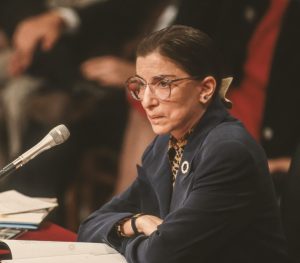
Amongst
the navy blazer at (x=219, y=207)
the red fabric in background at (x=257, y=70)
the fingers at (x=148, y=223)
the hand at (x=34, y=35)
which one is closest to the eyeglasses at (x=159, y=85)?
the navy blazer at (x=219, y=207)

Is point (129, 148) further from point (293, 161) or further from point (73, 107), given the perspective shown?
point (293, 161)

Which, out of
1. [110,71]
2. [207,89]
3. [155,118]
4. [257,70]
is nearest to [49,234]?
[155,118]

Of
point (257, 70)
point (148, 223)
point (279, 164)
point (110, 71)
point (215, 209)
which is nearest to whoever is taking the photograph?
point (215, 209)

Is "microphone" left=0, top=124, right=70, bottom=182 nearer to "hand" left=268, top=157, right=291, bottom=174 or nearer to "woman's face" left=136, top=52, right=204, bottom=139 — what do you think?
"woman's face" left=136, top=52, right=204, bottom=139

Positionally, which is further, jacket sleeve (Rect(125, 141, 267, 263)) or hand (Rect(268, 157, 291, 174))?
hand (Rect(268, 157, 291, 174))

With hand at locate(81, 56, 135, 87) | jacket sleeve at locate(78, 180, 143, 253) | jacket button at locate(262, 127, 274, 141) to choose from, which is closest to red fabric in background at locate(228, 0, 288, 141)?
jacket button at locate(262, 127, 274, 141)

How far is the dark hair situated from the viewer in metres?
1.40

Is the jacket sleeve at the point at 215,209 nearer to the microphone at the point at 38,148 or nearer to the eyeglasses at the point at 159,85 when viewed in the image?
the eyeglasses at the point at 159,85

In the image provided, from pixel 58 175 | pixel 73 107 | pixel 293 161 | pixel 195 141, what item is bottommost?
pixel 58 175

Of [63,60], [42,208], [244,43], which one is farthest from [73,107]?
[42,208]

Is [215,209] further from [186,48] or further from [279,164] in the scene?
[279,164]

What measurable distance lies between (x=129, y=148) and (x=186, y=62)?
5.24 feet

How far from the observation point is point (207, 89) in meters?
1.45

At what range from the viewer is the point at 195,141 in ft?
4.83
